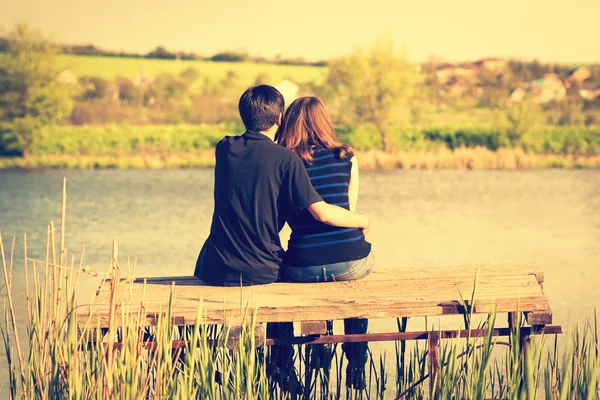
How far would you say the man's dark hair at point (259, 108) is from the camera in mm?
4611

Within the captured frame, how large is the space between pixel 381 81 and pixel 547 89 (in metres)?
18.2

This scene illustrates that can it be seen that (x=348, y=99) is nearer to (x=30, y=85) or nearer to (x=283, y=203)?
(x=30, y=85)

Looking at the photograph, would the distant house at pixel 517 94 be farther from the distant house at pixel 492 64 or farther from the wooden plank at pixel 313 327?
the wooden plank at pixel 313 327

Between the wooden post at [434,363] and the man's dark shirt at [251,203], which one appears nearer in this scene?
the wooden post at [434,363]

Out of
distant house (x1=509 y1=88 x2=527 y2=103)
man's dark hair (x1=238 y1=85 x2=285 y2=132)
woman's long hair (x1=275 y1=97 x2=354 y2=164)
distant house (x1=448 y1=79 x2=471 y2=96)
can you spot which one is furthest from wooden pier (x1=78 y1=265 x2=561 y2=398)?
distant house (x1=448 y1=79 x2=471 y2=96)

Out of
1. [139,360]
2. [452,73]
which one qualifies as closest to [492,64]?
[452,73]

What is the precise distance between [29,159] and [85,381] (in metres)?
30.4

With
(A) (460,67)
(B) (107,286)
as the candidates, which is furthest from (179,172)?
(A) (460,67)

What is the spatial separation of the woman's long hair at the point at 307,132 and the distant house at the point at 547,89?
44.2m

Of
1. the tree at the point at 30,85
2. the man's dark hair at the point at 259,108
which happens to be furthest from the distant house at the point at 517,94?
the man's dark hair at the point at 259,108

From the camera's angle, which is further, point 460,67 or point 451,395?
point 460,67

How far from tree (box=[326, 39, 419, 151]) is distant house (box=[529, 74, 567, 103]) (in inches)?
580

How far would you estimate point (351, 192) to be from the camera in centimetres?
489

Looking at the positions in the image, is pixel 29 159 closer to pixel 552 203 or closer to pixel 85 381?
pixel 552 203
